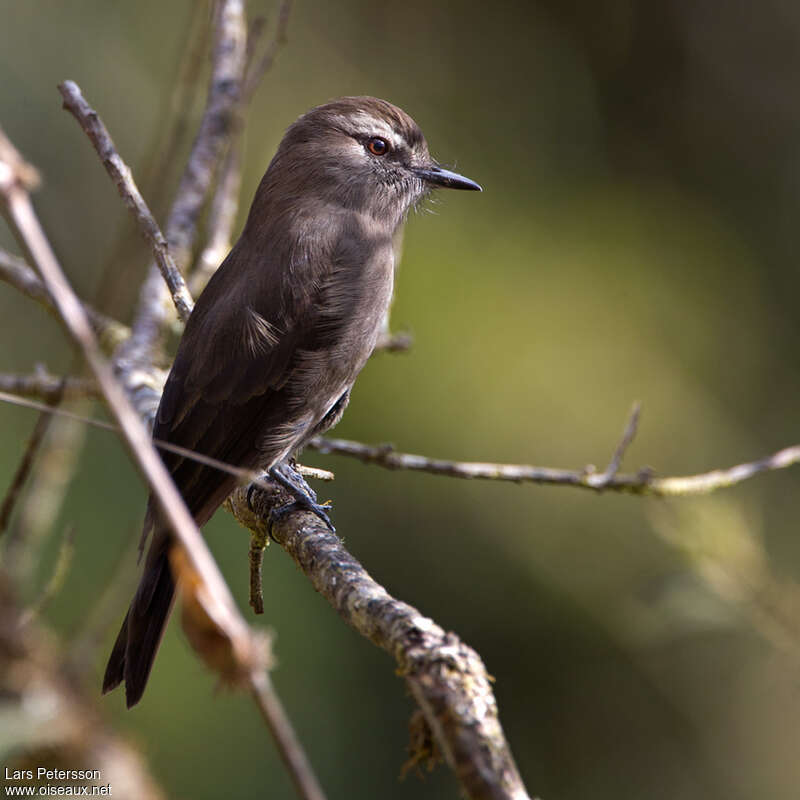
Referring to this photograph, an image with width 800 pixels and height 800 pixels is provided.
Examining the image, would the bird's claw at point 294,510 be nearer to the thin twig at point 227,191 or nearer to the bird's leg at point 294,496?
the bird's leg at point 294,496

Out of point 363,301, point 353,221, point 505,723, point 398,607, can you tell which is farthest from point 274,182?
point 505,723

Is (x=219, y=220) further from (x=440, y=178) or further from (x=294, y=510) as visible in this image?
(x=294, y=510)

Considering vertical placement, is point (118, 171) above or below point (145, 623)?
above

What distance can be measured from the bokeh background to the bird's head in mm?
238

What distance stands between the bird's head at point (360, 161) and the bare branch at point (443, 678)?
1.93 m

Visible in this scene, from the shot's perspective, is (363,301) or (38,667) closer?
(38,667)

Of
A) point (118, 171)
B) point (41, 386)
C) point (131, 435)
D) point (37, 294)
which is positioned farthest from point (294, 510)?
point (131, 435)

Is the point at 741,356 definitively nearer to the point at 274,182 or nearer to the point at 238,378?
the point at 274,182

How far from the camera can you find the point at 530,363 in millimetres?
6207

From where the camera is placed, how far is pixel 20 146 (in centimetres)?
638

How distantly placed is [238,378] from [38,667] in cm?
227

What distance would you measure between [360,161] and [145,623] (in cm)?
188

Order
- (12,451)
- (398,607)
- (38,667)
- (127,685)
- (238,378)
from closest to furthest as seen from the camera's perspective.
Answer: (38,667) → (398,607) → (127,685) → (238,378) → (12,451)

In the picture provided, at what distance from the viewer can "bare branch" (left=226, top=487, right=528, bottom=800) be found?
4.75 ft
